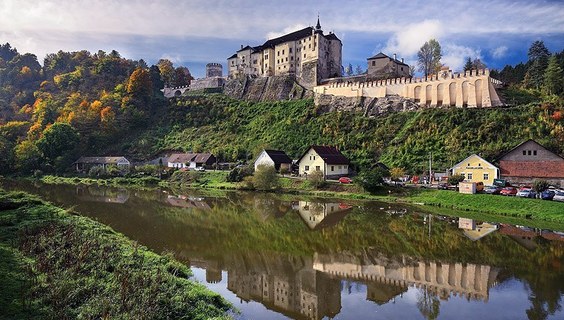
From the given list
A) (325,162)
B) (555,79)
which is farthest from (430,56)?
(325,162)

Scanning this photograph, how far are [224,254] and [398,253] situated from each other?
803cm

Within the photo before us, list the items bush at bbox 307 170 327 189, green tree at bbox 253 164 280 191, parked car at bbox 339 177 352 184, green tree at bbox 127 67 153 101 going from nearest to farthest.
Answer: parked car at bbox 339 177 352 184 < bush at bbox 307 170 327 189 < green tree at bbox 253 164 280 191 < green tree at bbox 127 67 153 101

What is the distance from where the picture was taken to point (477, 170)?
3459cm

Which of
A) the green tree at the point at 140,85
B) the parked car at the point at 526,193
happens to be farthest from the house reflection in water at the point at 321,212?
the green tree at the point at 140,85

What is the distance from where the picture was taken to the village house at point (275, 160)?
48.1m

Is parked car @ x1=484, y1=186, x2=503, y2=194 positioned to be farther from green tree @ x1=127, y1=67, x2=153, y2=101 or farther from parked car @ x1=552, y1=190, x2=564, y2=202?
green tree @ x1=127, y1=67, x2=153, y2=101

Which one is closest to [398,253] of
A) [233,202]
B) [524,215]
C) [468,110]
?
[524,215]

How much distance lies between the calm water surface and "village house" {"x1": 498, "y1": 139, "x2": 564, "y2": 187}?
11.1 m

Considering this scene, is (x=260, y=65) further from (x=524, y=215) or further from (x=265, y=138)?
(x=524, y=215)

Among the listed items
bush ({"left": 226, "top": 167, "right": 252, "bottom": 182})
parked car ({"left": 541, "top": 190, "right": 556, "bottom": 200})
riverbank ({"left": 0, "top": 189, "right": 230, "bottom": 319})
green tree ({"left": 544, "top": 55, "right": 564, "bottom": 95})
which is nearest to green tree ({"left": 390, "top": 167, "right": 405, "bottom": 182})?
parked car ({"left": 541, "top": 190, "right": 556, "bottom": 200})

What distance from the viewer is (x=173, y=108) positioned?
8119 cm

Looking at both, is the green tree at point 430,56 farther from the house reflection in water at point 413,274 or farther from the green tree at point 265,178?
the house reflection in water at point 413,274

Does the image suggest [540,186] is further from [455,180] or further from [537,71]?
[537,71]

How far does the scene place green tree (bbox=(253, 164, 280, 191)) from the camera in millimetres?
42375
